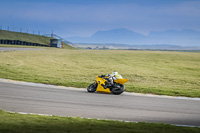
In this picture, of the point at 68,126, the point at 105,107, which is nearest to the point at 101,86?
the point at 105,107

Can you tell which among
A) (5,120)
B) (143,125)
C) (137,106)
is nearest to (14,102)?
(5,120)

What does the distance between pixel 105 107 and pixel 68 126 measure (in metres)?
5.09

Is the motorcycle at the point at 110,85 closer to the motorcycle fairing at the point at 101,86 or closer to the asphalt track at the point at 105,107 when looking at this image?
the motorcycle fairing at the point at 101,86

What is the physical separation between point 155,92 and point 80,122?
1162 cm

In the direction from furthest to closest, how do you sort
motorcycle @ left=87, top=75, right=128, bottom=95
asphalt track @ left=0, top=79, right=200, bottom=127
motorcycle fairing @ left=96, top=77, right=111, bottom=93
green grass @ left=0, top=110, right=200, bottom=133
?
motorcycle fairing @ left=96, top=77, right=111, bottom=93 < motorcycle @ left=87, top=75, right=128, bottom=95 < asphalt track @ left=0, top=79, right=200, bottom=127 < green grass @ left=0, top=110, right=200, bottom=133

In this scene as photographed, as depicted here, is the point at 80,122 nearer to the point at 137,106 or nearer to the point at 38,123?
the point at 38,123

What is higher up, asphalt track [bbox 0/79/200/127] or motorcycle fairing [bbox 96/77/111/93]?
motorcycle fairing [bbox 96/77/111/93]

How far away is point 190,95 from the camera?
19.9 meters

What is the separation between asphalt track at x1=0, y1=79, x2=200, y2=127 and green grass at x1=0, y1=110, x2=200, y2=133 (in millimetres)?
1566

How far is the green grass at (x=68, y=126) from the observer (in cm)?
848

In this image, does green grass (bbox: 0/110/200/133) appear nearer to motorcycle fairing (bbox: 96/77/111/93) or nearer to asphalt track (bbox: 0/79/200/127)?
asphalt track (bbox: 0/79/200/127)

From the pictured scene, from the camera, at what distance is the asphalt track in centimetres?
1217

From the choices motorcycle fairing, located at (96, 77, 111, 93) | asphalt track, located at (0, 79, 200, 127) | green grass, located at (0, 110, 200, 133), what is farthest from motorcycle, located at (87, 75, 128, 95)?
green grass, located at (0, 110, 200, 133)

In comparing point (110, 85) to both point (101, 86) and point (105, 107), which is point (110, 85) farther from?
point (105, 107)
